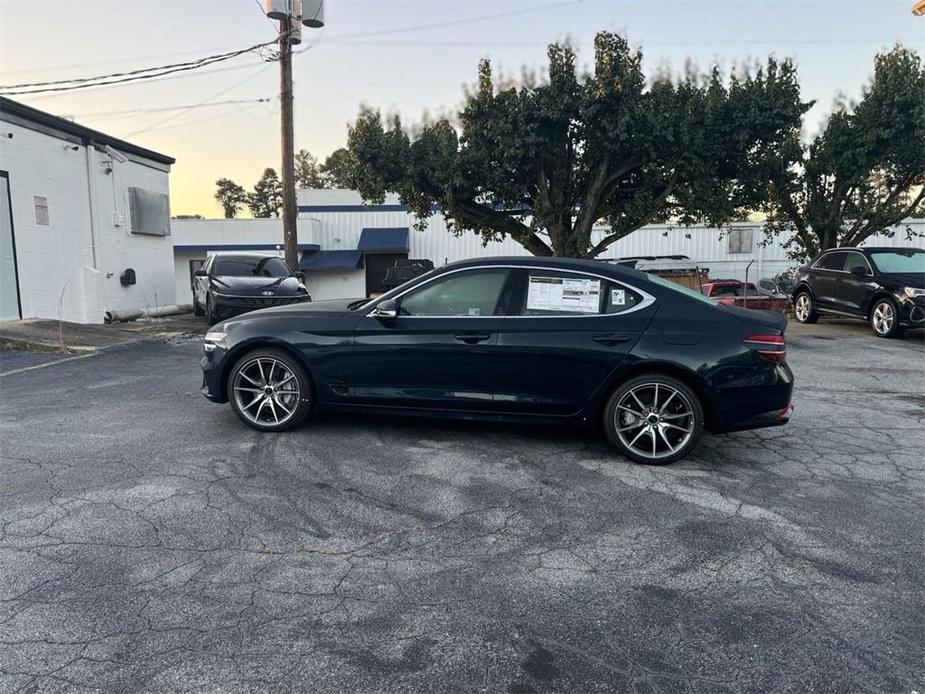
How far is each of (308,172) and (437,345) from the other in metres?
73.2

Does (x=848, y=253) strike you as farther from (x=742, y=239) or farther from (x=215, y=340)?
(x=742, y=239)

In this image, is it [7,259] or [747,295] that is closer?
[7,259]

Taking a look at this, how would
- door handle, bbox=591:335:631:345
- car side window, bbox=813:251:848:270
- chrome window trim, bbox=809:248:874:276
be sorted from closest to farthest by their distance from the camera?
door handle, bbox=591:335:631:345 → chrome window trim, bbox=809:248:874:276 → car side window, bbox=813:251:848:270

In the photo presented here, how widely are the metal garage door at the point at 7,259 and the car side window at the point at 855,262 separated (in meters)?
16.0

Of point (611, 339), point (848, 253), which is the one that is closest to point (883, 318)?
point (848, 253)

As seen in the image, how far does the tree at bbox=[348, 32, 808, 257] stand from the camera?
48.3 feet

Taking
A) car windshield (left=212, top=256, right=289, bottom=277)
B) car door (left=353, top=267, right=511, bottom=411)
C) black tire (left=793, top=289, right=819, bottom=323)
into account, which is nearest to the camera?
car door (left=353, top=267, right=511, bottom=411)

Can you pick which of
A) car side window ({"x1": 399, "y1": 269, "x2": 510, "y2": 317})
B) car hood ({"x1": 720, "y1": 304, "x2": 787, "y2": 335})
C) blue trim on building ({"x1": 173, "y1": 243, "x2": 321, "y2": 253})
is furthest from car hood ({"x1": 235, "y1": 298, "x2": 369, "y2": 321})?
blue trim on building ({"x1": 173, "y1": 243, "x2": 321, "y2": 253})

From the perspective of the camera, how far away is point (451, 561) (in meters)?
3.23

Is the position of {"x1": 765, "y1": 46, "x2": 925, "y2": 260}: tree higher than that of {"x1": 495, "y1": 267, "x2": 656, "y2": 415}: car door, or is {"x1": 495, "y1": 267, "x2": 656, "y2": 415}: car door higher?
{"x1": 765, "y1": 46, "x2": 925, "y2": 260}: tree

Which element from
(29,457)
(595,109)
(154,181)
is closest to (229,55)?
(154,181)

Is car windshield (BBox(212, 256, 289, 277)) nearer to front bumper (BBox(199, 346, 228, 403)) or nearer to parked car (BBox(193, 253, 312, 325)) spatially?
parked car (BBox(193, 253, 312, 325))

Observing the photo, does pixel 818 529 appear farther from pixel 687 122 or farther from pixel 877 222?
pixel 877 222

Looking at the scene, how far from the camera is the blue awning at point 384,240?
102 feet
